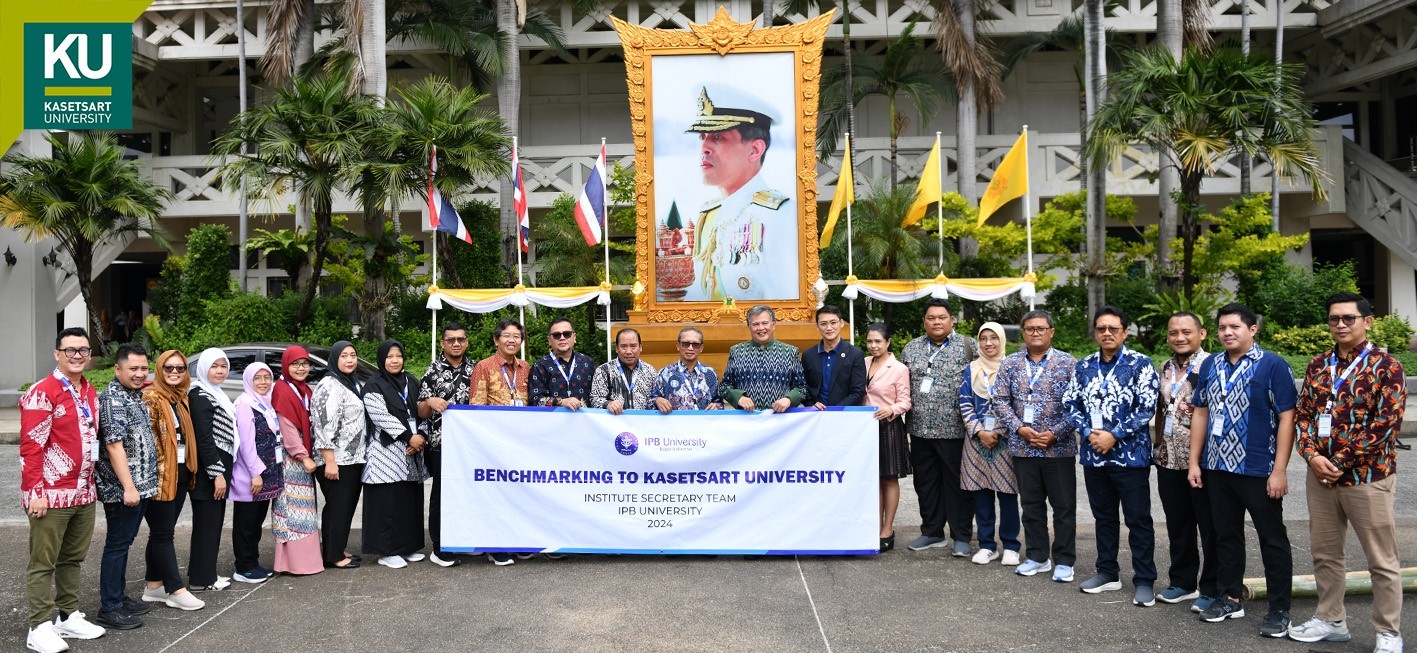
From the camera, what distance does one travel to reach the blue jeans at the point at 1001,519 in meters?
6.71

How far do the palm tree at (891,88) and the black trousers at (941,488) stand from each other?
13977mm

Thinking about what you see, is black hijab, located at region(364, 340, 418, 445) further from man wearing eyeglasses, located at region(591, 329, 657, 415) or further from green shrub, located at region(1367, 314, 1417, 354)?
green shrub, located at region(1367, 314, 1417, 354)

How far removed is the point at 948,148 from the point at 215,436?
812 inches

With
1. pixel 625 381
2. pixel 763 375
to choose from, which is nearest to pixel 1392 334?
pixel 763 375

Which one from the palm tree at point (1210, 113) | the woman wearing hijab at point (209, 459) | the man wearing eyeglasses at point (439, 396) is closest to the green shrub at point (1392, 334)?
the palm tree at point (1210, 113)

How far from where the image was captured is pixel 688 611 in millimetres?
5711

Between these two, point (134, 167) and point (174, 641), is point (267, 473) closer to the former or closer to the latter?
point (174, 641)

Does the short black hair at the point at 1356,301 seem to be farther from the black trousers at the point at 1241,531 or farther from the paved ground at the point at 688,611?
the paved ground at the point at 688,611

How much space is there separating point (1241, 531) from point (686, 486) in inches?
131

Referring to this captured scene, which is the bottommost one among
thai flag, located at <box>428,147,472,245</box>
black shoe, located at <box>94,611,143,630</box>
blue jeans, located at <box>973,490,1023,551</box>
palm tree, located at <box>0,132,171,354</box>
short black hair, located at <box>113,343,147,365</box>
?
black shoe, located at <box>94,611,143,630</box>

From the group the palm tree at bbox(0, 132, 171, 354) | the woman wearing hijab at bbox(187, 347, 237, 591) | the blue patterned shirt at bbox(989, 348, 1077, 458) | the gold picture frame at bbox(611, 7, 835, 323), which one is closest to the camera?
the woman wearing hijab at bbox(187, 347, 237, 591)

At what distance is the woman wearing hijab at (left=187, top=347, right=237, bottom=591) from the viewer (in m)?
6.00

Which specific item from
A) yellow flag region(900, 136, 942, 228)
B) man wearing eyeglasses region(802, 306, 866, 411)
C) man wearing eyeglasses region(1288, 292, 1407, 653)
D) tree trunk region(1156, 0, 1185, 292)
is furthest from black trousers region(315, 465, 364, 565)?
tree trunk region(1156, 0, 1185, 292)

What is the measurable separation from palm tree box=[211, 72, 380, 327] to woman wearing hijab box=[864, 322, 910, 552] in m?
10.7
